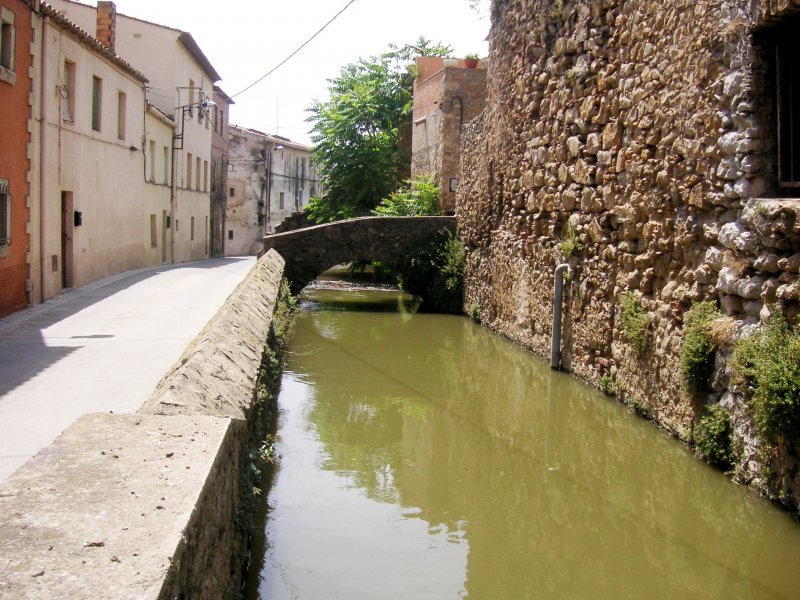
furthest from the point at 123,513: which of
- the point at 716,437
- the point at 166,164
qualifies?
the point at 166,164

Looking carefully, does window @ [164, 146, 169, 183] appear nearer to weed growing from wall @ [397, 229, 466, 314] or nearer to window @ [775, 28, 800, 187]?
weed growing from wall @ [397, 229, 466, 314]

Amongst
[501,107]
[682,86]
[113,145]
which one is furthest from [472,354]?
[113,145]

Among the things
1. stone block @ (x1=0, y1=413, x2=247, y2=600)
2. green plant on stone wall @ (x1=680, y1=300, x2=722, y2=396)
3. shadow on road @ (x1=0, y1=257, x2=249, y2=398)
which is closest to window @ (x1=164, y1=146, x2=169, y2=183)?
shadow on road @ (x1=0, y1=257, x2=249, y2=398)

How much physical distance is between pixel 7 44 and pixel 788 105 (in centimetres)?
1036

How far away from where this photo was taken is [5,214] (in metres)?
12.1

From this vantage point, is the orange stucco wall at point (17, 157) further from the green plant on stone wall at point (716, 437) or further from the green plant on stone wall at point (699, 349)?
the green plant on stone wall at point (716, 437)

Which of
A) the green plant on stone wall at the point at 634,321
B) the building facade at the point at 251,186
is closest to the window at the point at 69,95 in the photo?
the green plant on stone wall at the point at 634,321

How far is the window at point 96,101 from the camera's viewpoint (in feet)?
60.1

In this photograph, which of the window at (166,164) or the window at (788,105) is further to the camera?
the window at (166,164)

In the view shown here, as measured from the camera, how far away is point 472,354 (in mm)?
13586

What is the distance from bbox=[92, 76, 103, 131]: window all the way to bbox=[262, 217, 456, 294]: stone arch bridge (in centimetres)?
432

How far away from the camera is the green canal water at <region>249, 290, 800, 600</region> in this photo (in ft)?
17.2

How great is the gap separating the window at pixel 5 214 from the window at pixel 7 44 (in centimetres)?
148

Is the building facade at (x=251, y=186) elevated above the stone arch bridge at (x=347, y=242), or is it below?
above
